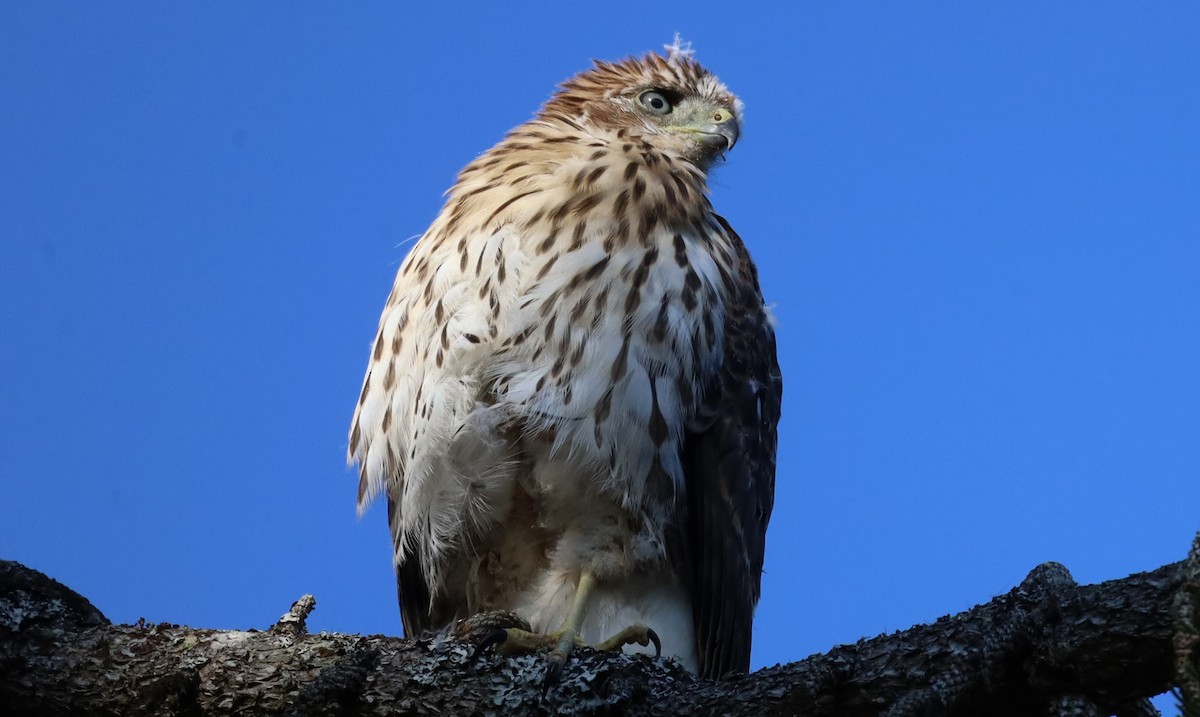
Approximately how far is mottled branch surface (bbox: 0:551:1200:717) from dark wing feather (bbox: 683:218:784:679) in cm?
121

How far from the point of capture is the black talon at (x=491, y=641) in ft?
12.0

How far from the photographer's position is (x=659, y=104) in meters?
5.87

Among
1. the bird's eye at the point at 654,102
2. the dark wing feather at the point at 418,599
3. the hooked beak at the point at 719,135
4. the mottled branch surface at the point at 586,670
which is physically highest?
the bird's eye at the point at 654,102

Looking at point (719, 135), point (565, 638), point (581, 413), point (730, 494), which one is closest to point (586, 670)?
point (565, 638)

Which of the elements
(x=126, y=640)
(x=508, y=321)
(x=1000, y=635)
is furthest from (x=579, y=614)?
(x=1000, y=635)

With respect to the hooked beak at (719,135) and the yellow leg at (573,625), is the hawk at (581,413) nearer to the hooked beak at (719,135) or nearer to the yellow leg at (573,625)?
the yellow leg at (573,625)

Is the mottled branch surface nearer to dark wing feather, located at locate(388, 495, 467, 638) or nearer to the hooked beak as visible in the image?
dark wing feather, located at locate(388, 495, 467, 638)

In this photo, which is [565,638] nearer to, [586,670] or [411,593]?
[586,670]

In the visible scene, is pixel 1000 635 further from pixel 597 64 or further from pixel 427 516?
pixel 597 64

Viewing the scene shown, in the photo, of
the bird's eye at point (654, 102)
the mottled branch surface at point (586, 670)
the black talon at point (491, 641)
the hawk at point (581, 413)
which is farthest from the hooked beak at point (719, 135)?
the mottled branch surface at point (586, 670)

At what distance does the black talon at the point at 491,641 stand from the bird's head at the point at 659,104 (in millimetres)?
2495

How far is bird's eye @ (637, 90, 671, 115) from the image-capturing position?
19.2 ft

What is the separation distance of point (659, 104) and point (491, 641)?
291 centimetres

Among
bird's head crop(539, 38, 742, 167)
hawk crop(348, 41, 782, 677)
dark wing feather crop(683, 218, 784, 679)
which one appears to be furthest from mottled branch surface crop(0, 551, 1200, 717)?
bird's head crop(539, 38, 742, 167)
